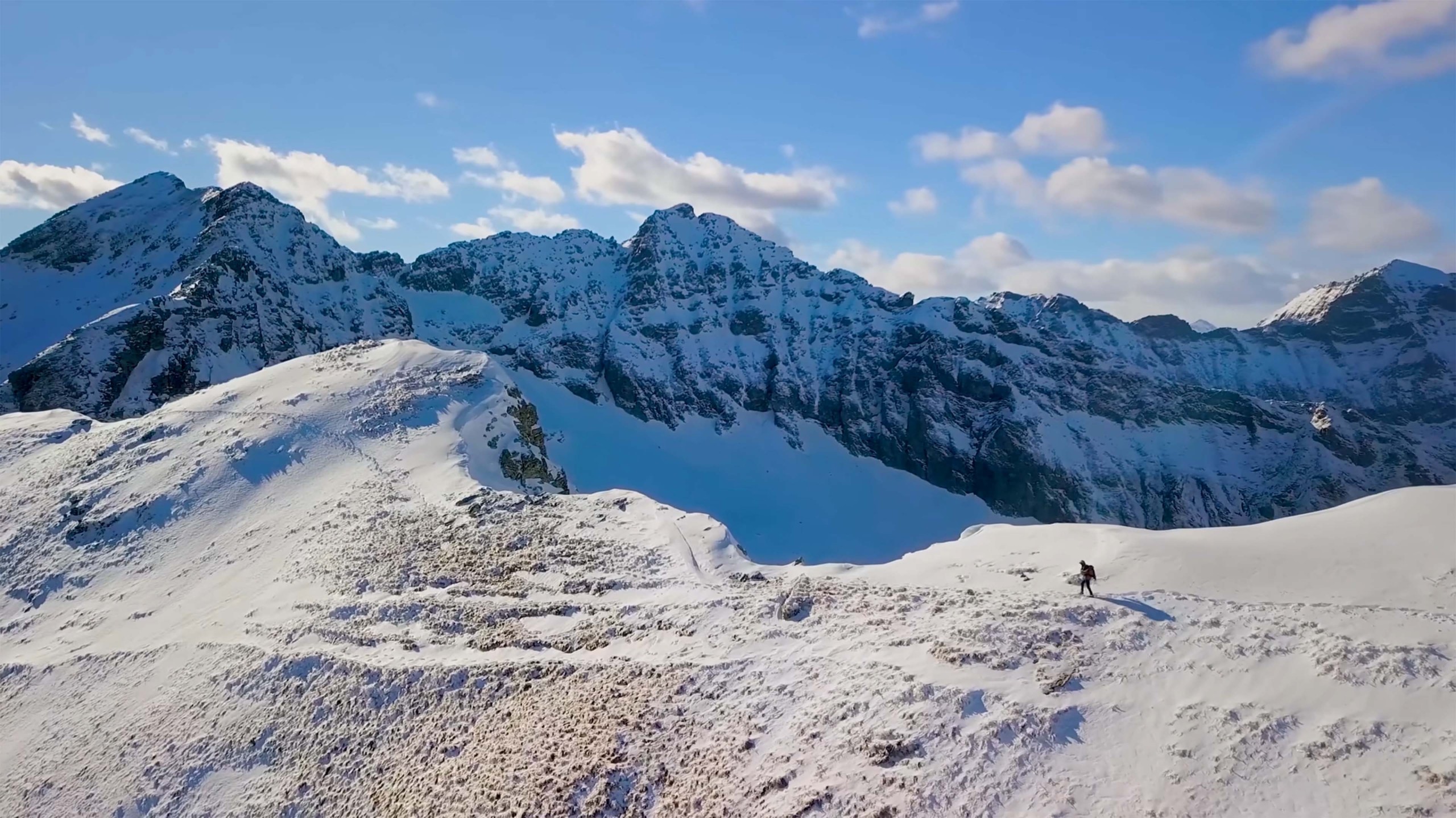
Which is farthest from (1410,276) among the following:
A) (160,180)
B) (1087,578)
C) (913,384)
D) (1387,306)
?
(160,180)

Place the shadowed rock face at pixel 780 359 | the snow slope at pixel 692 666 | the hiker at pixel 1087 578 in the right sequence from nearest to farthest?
the snow slope at pixel 692 666
the hiker at pixel 1087 578
the shadowed rock face at pixel 780 359

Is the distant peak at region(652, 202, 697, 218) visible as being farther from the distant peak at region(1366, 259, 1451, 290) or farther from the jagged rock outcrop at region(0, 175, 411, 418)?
the distant peak at region(1366, 259, 1451, 290)

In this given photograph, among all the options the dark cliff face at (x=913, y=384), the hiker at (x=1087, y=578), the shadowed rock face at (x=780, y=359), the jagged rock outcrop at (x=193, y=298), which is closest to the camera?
the hiker at (x=1087, y=578)

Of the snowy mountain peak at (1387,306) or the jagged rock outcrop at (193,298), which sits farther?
the snowy mountain peak at (1387,306)

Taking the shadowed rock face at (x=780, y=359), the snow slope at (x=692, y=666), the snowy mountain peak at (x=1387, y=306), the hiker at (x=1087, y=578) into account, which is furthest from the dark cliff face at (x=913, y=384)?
the hiker at (x=1087, y=578)

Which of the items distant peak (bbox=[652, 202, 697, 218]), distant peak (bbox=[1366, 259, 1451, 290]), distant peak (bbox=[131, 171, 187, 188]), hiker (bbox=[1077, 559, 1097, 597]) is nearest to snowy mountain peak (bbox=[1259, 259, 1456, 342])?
distant peak (bbox=[1366, 259, 1451, 290])

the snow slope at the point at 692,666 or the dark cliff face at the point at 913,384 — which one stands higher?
the dark cliff face at the point at 913,384

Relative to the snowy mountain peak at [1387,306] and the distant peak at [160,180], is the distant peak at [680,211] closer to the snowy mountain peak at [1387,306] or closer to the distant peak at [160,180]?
the distant peak at [160,180]

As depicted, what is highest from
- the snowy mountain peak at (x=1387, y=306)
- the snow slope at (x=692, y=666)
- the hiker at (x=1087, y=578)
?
the snowy mountain peak at (x=1387, y=306)
